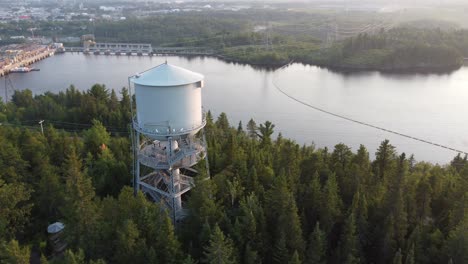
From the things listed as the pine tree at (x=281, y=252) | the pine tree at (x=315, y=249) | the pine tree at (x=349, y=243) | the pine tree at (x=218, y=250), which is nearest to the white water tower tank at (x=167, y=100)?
the pine tree at (x=218, y=250)

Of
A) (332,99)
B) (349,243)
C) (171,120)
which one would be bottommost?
(332,99)

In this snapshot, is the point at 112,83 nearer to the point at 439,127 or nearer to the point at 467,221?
the point at 439,127

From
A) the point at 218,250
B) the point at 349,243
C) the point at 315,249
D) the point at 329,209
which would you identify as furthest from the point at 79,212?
the point at 349,243

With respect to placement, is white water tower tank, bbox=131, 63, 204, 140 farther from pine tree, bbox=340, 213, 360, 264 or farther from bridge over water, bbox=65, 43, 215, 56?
bridge over water, bbox=65, 43, 215, 56

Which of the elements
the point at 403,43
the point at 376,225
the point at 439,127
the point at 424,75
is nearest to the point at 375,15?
the point at 403,43

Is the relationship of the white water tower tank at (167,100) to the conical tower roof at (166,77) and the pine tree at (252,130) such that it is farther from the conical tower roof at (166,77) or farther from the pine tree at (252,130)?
the pine tree at (252,130)

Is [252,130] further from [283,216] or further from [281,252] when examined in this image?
[281,252]

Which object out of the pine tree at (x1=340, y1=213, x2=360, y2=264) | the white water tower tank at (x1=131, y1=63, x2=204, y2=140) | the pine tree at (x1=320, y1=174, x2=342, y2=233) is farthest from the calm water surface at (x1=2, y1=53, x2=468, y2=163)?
the white water tower tank at (x1=131, y1=63, x2=204, y2=140)
